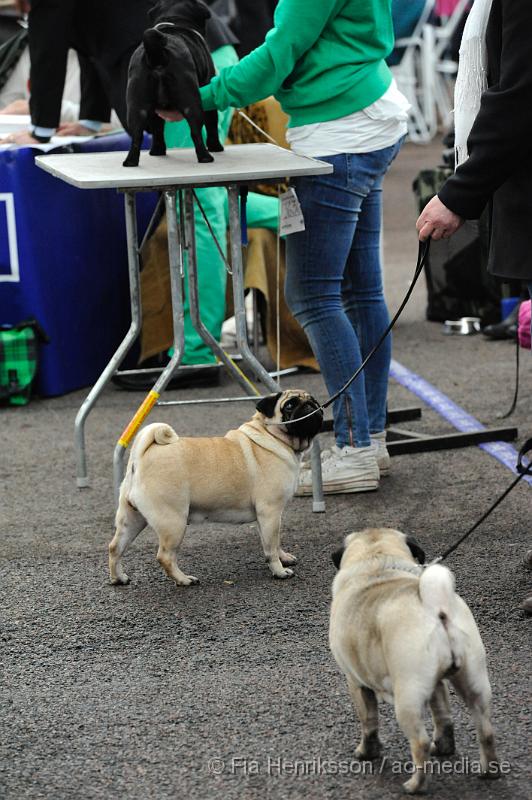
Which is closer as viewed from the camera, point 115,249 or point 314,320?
point 314,320

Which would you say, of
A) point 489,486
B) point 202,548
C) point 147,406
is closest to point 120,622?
point 202,548

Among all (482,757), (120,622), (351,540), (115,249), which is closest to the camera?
(482,757)

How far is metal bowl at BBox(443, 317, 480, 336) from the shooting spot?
22.1 feet

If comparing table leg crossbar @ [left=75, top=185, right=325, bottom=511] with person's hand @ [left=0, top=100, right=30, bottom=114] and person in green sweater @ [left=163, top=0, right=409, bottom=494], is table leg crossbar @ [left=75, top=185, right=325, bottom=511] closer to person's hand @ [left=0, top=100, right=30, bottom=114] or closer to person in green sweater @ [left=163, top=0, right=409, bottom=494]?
person in green sweater @ [left=163, top=0, right=409, bottom=494]

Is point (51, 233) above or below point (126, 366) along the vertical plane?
above

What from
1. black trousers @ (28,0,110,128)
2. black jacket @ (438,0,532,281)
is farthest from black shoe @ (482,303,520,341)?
black jacket @ (438,0,532,281)

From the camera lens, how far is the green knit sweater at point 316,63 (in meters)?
3.63

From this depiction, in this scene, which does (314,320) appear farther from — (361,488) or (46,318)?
(46,318)

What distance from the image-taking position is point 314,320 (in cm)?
397

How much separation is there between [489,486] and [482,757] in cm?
201

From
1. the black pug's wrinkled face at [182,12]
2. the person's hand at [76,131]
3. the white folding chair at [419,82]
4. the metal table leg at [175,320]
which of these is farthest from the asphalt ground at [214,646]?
the white folding chair at [419,82]

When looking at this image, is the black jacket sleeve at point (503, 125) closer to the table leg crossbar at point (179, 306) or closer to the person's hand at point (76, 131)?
the table leg crossbar at point (179, 306)

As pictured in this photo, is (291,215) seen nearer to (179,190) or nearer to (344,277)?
(179,190)

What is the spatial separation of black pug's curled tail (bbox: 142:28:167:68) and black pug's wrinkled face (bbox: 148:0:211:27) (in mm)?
291
